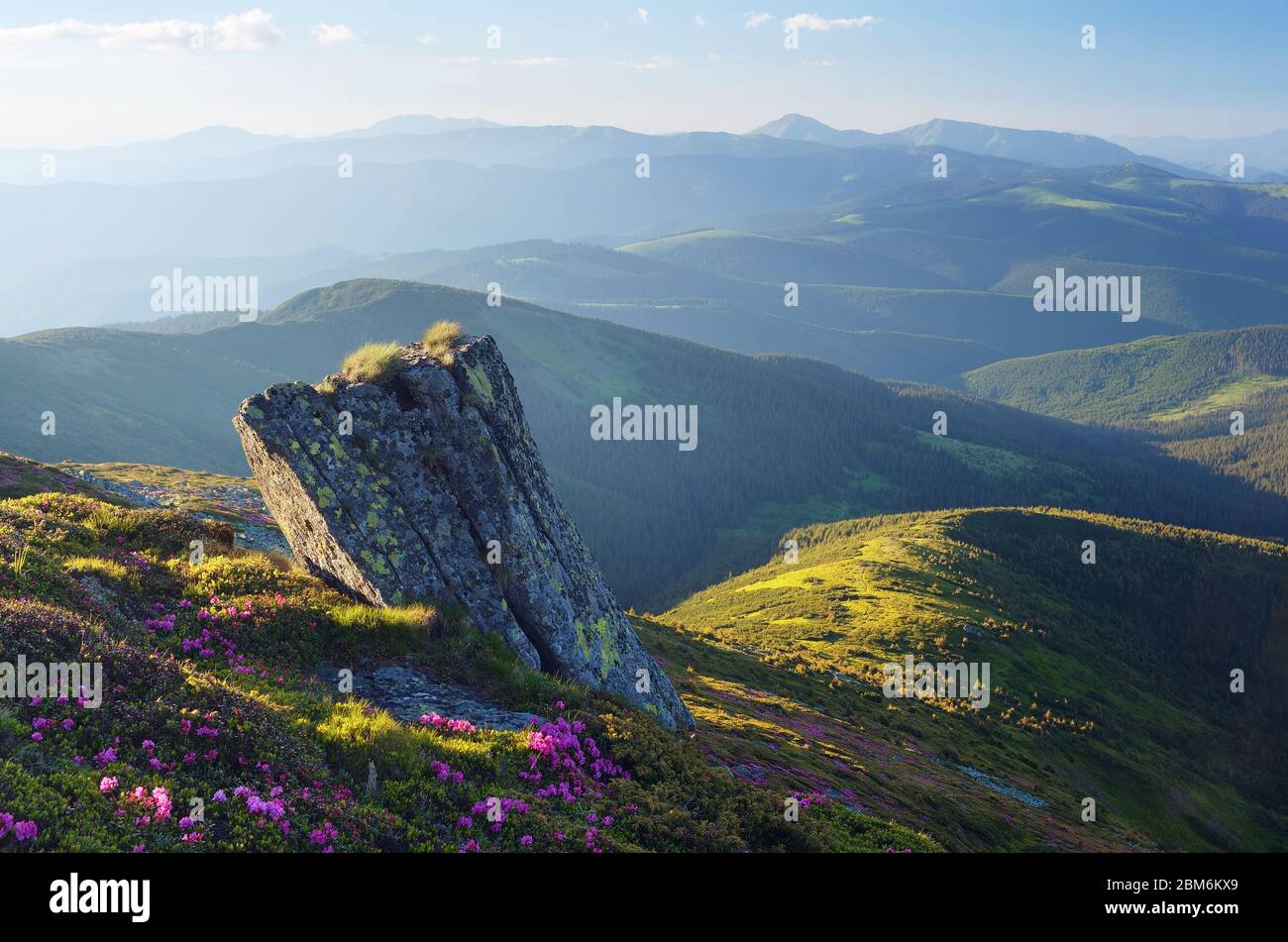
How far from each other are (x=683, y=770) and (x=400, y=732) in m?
7.07

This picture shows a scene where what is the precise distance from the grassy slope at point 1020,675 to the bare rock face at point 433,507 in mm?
7227

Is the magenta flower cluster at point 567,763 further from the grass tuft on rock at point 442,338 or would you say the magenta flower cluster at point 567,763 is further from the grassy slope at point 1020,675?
the grass tuft on rock at point 442,338

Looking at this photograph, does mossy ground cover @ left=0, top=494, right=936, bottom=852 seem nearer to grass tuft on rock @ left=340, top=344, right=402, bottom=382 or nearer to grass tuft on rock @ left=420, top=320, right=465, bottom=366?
grass tuft on rock @ left=340, top=344, right=402, bottom=382

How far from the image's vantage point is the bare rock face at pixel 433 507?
22.2 m

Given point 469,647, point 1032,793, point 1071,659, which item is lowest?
point 1071,659

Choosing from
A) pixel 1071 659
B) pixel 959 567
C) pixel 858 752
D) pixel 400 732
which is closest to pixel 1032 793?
pixel 858 752

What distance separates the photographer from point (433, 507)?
23406 millimetres

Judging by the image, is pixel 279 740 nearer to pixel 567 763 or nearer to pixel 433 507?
pixel 567 763

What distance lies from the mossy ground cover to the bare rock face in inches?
58.5

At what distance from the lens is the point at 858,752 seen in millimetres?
38188

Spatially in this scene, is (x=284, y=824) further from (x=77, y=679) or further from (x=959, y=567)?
(x=959, y=567)

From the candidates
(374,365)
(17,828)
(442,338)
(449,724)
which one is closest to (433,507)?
(374,365)

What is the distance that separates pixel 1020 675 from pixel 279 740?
95.4 metres

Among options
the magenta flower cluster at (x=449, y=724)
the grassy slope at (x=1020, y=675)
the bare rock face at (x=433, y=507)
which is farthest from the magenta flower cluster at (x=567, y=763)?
the grassy slope at (x=1020, y=675)
